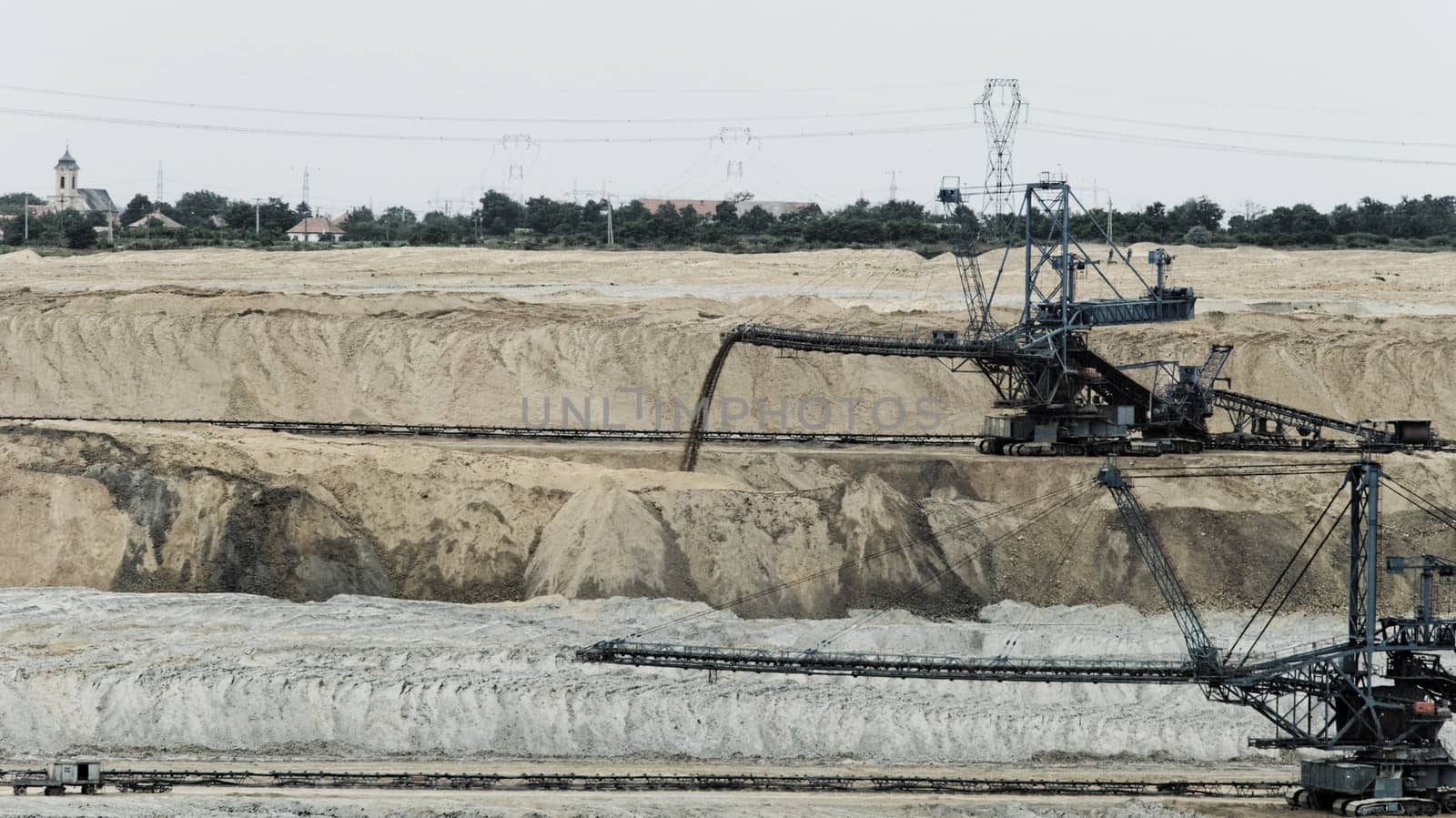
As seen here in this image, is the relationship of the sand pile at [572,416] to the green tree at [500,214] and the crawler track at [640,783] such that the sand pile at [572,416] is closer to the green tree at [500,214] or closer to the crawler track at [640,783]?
the crawler track at [640,783]

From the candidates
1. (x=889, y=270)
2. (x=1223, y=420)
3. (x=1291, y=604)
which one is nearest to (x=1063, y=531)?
(x=1291, y=604)

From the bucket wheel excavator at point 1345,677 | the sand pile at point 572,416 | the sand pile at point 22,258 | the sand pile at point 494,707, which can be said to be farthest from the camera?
the sand pile at point 22,258

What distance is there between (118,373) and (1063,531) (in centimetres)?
4310

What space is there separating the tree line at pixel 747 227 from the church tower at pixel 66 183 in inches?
757

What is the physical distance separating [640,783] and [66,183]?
15187 centimetres

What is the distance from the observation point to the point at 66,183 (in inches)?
7475

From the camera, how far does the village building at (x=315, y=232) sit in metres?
152

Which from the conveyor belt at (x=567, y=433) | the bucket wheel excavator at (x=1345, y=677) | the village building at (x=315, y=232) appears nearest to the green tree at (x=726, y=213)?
the village building at (x=315, y=232)

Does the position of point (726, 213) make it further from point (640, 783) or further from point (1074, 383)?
point (640, 783)

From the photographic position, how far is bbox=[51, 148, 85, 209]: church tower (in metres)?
187

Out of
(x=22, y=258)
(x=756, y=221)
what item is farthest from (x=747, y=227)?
(x=22, y=258)

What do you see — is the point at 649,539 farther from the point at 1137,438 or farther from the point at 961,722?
the point at 1137,438

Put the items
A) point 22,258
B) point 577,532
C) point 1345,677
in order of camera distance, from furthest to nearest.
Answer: point 22,258 → point 577,532 → point 1345,677

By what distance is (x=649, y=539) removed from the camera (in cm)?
6700
